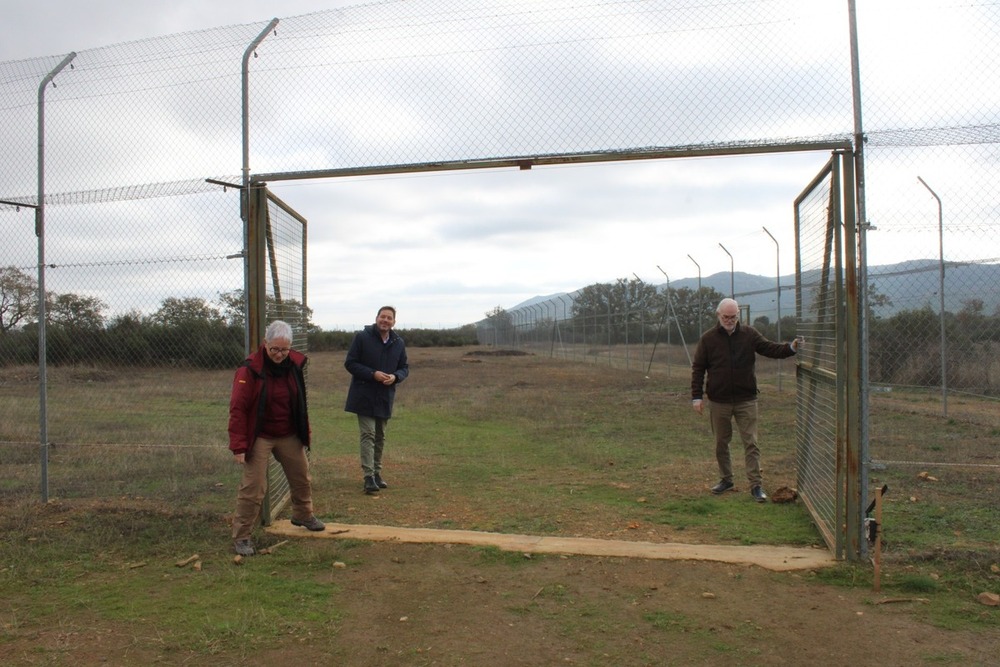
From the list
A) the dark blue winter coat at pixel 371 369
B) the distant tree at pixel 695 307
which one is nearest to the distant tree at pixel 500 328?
the distant tree at pixel 695 307

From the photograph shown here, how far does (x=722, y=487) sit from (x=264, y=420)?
157 inches

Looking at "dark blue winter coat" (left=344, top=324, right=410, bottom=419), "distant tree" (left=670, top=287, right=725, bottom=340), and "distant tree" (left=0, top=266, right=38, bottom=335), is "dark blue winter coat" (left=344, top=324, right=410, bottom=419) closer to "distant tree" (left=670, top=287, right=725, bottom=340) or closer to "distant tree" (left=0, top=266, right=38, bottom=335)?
"distant tree" (left=0, top=266, right=38, bottom=335)

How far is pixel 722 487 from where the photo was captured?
7.23m

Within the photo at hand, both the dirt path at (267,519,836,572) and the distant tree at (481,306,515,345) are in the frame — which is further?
the distant tree at (481,306,515,345)

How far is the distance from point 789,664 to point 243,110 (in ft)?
17.1

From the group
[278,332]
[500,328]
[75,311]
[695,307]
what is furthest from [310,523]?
[500,328]

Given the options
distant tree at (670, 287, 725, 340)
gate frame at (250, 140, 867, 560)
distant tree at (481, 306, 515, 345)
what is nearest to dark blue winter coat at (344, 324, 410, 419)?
gate frame at (250, 140, 867, 560)

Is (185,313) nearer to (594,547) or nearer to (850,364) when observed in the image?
(594,547)

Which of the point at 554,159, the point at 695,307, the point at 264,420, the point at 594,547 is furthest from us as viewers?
the point at 695,307

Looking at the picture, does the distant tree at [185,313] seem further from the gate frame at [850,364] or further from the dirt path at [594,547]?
the gate frame at [850,364]

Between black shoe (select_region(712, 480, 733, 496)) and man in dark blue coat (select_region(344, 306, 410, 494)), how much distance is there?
296cm

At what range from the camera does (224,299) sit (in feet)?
21.7

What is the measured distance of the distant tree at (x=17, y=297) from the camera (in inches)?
290

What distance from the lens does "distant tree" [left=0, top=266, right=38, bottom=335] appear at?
7.36m
